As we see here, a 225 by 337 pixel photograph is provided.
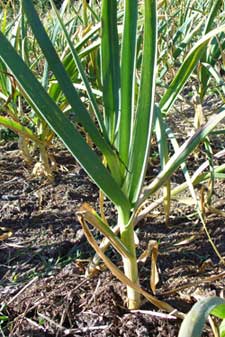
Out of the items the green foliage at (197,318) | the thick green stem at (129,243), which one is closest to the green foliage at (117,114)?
the thick green stem at (129,243)

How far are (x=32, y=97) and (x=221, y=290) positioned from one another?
0.49 m

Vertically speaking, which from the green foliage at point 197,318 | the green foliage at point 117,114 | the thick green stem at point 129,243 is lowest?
the green foliage at point 197,318

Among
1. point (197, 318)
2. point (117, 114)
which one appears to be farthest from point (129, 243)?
point (197, 318)

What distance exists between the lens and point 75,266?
41.1 inches

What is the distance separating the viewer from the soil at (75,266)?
0.91 metres

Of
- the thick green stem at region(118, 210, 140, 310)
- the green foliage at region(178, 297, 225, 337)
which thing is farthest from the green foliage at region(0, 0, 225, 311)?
the green foliage at region(178, 297, 225, 337)

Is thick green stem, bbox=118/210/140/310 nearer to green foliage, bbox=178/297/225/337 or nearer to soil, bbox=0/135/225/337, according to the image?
soil, bbox=0/135/225/337

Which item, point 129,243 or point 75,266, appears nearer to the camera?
point 129,243

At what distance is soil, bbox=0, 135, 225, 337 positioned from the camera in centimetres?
91

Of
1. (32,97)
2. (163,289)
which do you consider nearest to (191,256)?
(163,289)

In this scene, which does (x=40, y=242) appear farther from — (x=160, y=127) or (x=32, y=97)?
(x=32, y=97)

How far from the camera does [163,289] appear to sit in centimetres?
96

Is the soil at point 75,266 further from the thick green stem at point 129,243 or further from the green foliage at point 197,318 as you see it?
the green foliage at point 197,318

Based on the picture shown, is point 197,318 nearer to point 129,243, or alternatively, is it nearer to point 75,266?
point 129,243
